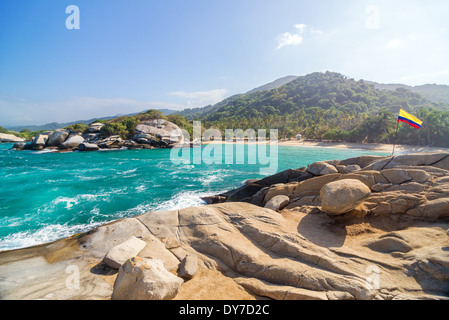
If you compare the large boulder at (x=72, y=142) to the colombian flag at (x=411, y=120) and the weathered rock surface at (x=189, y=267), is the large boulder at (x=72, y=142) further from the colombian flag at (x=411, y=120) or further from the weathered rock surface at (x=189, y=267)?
the colombian flag at (x=411, y=120)

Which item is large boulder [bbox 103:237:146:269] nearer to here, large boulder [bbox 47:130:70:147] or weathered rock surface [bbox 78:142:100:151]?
weathered rock surface [bbox 78:142:100:151]

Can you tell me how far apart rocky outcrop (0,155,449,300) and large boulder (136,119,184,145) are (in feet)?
204

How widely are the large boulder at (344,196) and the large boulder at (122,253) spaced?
7.16 meters

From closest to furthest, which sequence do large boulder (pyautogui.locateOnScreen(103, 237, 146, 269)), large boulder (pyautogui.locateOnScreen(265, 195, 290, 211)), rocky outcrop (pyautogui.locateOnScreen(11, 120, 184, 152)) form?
1. large boulder (pyautogui.locateOnScreen(103, 237, 146, 269))
2. large boulder (pyautogui.locateOnScreen(265, 195, 290, 211))
3. rocky outcrop (pyautogui.locateOnScreen(11, 120, 184, 152))

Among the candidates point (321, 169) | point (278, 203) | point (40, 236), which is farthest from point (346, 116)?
point (40, 236)

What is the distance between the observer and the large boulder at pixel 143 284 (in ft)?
13.6

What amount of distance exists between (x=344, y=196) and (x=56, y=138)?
270 feet

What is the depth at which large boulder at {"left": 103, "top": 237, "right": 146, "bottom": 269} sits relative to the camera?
5695 millimetres

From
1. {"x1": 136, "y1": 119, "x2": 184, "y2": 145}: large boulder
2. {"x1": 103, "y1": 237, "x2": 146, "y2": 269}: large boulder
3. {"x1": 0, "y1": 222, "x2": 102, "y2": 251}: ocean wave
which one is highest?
{"x1": 136, "y1": 119, "x2": 184, "y2": 145}: large boulder

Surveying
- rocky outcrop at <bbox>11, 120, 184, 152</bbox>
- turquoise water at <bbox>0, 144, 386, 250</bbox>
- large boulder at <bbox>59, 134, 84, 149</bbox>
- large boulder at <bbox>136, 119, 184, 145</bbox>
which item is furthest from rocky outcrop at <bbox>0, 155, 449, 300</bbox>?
large boulder at <bbox>59, 134, 84, 149</bbox>

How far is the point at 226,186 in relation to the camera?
20609mm

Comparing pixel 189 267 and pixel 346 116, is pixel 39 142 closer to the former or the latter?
pixel 189 267

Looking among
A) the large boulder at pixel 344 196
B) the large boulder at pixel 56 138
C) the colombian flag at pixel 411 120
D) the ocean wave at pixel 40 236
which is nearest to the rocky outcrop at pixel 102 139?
the large boulder at pixel 56 138

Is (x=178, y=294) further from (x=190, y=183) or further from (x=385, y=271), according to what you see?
(x=190, y=183)
